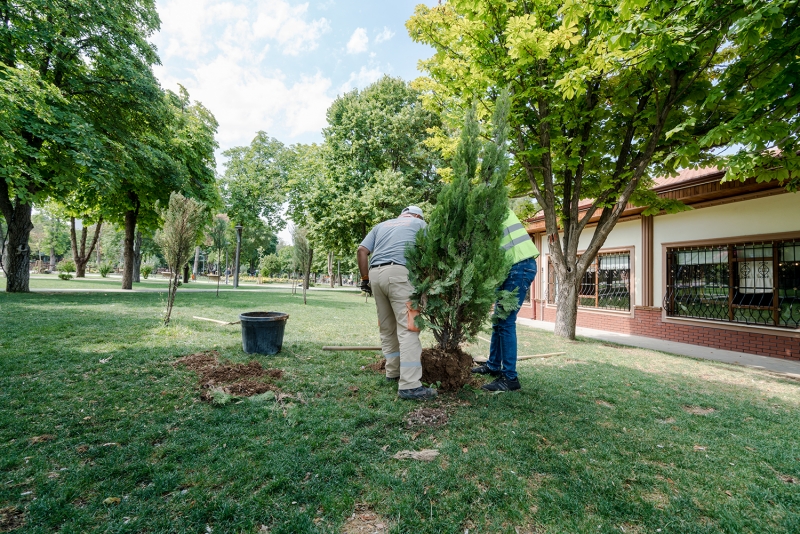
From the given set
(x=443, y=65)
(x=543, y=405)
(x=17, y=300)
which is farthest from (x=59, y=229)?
(x=543, y=405)

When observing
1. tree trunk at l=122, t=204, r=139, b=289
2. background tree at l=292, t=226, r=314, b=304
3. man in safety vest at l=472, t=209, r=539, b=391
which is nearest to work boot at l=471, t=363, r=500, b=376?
man in safety vest at l=472, t=209, r=539, b=391

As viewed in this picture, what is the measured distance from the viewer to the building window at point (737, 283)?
7.32m

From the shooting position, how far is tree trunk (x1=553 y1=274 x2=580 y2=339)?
8.27m

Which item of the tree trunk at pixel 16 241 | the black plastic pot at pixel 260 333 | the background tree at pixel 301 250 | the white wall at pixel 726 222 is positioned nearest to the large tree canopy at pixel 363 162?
the background tree at pixel 301 250

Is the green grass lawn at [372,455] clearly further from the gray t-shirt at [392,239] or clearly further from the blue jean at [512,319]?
the gray t-shirt at [392,239]

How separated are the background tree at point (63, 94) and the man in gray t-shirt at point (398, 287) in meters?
11.0

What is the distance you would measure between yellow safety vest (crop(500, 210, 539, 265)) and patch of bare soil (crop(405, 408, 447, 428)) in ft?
5.75

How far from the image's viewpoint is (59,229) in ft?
159

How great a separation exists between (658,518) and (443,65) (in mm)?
7698

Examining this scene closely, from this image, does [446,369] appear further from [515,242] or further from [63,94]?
[63,94]

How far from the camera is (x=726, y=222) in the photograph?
8.26 metres

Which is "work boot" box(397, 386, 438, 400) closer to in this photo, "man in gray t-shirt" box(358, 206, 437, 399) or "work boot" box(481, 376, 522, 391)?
"man in gray t-shirt" box(358, 206, 437, 399)

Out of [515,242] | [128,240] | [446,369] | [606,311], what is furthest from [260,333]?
[128,240]

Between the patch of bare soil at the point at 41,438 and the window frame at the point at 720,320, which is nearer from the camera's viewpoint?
the patch of bare soil at the point at 41,438
